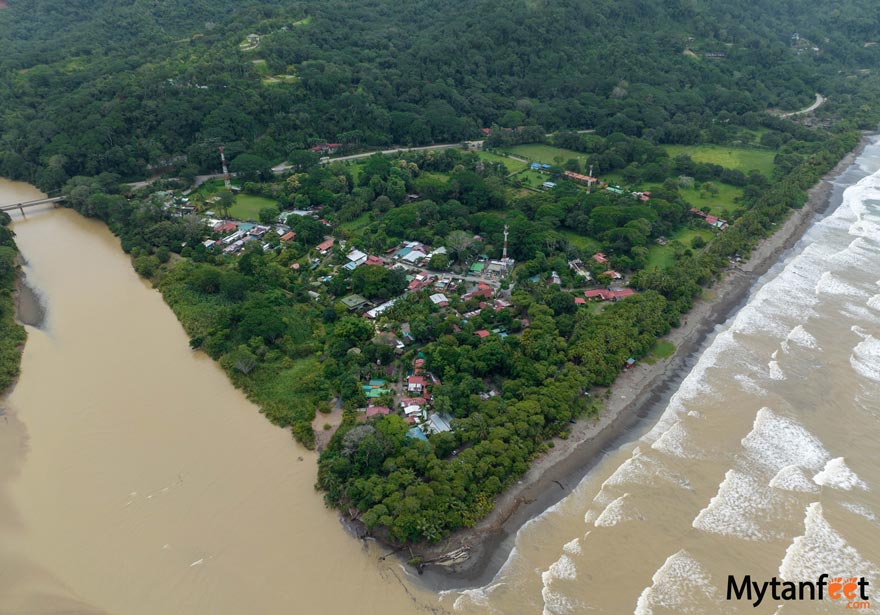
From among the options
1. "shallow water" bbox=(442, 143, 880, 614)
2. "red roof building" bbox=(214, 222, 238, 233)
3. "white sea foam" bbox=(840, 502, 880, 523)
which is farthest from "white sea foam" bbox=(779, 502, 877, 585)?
"red roof building" bbox=(214, 222, 238, 233)

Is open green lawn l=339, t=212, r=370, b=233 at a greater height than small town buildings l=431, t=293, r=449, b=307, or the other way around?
small town buildings l=431, t=293, r=449, b=307

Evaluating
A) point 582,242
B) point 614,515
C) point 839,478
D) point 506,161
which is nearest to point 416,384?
point 614,515

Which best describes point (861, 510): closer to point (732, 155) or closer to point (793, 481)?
point (793, 481)

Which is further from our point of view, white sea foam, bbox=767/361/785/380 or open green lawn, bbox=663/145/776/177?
open green lawn, bbox=663/145/776/177

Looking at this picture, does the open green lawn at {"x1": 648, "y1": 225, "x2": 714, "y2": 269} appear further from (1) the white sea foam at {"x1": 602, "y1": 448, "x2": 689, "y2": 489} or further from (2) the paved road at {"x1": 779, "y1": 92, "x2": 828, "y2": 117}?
(2) the paved road at {"x1": 779, "y1": 92, "x2": 828, "y2": 117}

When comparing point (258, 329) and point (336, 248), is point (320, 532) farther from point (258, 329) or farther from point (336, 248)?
point (336, 248)

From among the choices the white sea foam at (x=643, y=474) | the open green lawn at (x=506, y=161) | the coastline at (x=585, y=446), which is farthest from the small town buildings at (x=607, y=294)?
the open green lawn at (x=506, y=161)

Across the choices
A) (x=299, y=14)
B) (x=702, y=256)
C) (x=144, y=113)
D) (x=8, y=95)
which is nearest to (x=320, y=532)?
(x=702, y=256)
